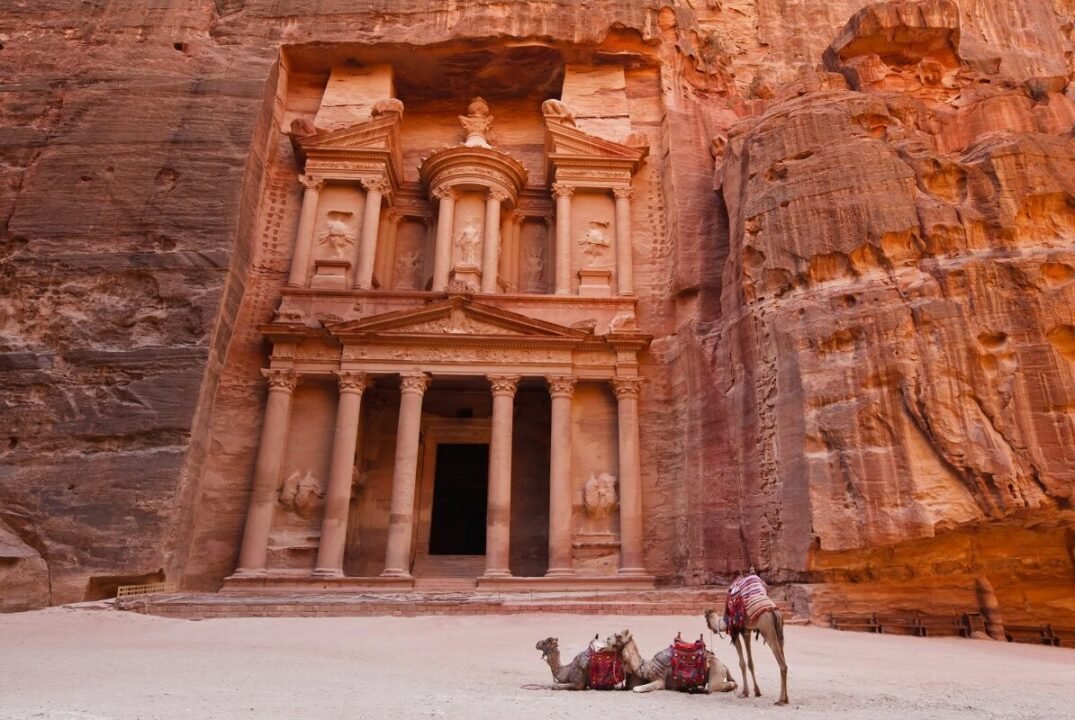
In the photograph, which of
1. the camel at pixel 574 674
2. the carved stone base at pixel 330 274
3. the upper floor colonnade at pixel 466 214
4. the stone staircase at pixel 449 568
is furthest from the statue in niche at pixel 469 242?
the camel at pixel 574 674

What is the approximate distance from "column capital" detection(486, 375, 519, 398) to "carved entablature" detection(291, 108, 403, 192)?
21.4ft

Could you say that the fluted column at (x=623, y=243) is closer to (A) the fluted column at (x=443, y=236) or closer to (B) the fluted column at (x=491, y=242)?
(B) the fluted column at (x=491, y=242)

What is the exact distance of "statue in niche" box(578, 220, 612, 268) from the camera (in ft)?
62.1

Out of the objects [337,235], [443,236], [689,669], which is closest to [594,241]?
[443,236]

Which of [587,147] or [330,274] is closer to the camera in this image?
[330,274]

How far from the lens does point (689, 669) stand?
6262mm

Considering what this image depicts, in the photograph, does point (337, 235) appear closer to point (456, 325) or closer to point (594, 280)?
point (456, 325)

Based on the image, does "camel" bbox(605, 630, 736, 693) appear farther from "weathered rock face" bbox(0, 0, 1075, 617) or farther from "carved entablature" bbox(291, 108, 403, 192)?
"carved entablature" bbox(291, 108, 403, 192)

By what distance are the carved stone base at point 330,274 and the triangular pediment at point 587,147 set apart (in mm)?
6183

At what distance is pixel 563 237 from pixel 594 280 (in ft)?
4.58

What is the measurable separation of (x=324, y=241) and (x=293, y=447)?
538 centimetres

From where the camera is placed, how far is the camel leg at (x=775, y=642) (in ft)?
18.4

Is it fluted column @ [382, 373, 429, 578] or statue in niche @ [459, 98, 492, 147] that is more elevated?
statue in niche @ [459, 98, 492, 147]

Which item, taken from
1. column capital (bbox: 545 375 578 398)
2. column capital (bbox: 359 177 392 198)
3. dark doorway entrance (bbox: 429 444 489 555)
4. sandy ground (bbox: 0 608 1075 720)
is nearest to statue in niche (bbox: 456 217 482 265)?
column capital (bbox: 359 177 392 198)
